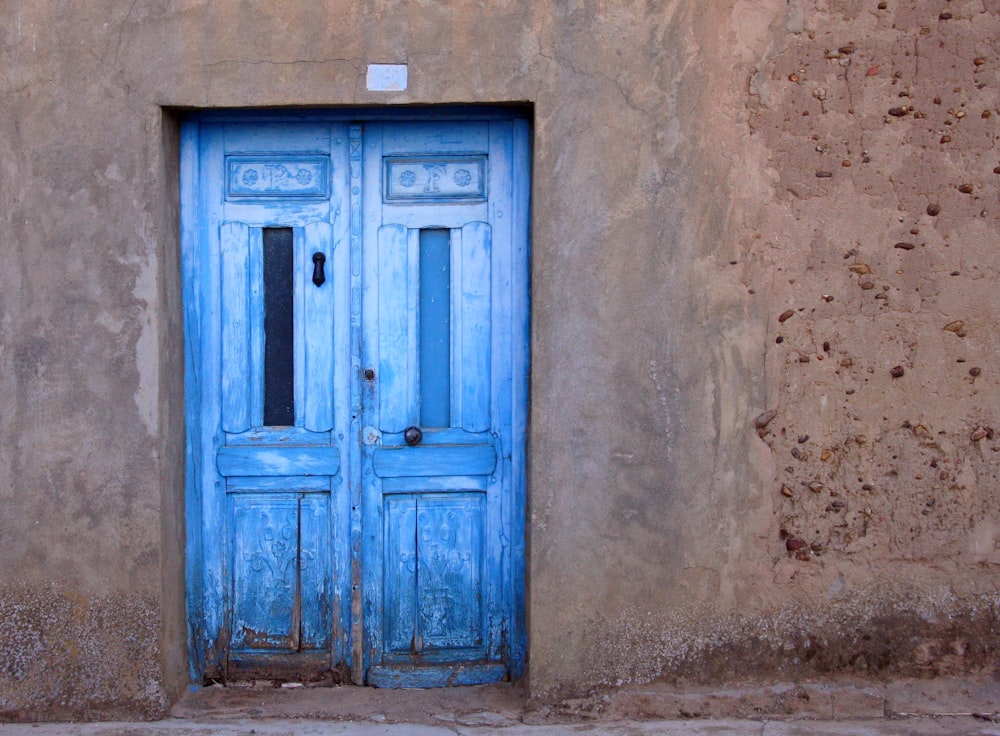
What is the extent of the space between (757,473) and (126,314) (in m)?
2.34

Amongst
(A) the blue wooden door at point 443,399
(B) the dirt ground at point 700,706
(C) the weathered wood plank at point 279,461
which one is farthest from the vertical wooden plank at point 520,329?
(C) the weathered wood plank at point 279,461

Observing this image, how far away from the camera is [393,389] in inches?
143

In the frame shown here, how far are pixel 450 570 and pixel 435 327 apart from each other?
0.94 metres

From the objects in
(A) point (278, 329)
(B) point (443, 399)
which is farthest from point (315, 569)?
(A) point (278, 329)

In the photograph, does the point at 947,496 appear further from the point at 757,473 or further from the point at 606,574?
the point at 606,574

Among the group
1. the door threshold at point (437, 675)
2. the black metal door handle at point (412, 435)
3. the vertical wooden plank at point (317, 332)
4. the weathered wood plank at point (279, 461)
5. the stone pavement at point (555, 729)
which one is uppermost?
the vertical wooden plank at point (317, 332)

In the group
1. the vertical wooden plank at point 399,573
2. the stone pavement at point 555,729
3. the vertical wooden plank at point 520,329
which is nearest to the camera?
the stone pavement at point 555,729

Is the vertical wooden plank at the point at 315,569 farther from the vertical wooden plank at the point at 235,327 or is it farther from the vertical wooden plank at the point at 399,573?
the vertical wooden plank at the point at 235,327

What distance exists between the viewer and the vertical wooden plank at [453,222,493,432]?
3.60 metres

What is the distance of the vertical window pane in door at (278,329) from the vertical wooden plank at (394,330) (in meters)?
0.34

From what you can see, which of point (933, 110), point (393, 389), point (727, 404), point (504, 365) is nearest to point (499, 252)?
point (504, 365)

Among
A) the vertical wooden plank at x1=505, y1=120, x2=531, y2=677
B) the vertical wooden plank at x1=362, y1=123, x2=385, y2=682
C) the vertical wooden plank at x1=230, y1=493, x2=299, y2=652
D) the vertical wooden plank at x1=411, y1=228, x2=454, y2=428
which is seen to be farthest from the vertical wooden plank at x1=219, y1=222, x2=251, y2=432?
the vertical wooden plank at x1=505, y1=120, x2=531, y2=677

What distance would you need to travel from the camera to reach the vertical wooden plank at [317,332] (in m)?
3.59

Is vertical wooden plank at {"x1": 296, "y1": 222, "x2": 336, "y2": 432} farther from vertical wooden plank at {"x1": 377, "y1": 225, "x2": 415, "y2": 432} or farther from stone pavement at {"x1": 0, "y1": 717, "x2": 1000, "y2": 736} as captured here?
stone pavement at {"x1": 0, "y1": 717, "x2": 1000, "y2": 736}
